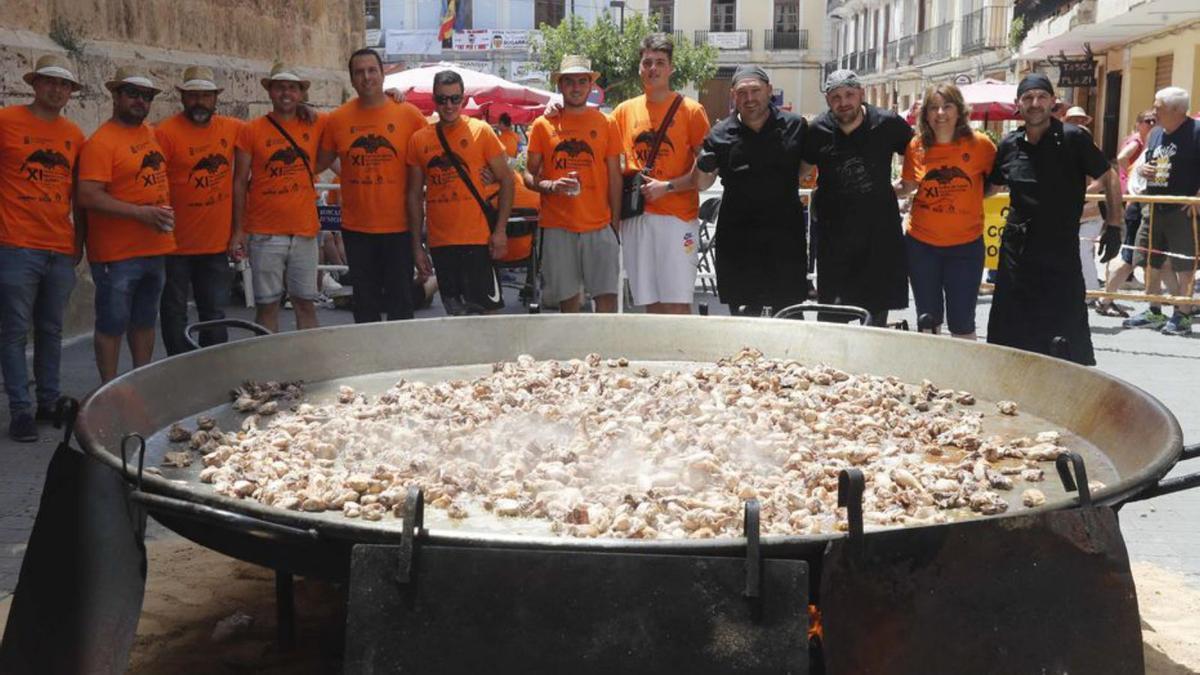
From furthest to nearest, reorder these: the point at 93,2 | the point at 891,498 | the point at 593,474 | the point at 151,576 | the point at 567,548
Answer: the point at 93,2 → the point at 151,576 → the point at 593,474 → the point at 891,498 → the point at 567,548

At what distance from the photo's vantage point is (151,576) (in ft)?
15.8

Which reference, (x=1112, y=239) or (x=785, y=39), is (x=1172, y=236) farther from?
(x=785, y=39)

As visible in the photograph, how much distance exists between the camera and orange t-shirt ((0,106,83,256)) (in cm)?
655

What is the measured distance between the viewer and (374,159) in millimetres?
7387

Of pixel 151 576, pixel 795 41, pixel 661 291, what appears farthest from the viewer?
pixel 795 41

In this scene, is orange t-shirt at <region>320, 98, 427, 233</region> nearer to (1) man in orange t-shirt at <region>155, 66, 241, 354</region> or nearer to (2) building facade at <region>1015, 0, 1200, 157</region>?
(1) man in orange t-shirt at <region>155, 66, 241, 354</region>

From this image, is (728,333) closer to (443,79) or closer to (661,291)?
(661,291)

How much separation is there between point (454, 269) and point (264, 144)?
1.34 meters

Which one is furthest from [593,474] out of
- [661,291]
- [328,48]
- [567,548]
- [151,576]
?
[328,48]

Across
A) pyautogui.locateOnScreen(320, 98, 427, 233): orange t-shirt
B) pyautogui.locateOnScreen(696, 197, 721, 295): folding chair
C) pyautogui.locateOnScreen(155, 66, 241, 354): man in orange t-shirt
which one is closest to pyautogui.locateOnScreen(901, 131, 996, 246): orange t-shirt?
pyautogui.locateOnScreen(320, 98, 427, 233): orange t-shirt

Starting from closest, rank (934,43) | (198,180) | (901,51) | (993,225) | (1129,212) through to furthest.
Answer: (198,180) → (993,225) → (1129,212) → (934,43) → (901,51)

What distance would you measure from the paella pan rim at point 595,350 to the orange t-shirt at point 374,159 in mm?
2725

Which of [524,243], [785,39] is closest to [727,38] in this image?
[785,39]

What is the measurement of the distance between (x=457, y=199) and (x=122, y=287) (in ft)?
6.34
